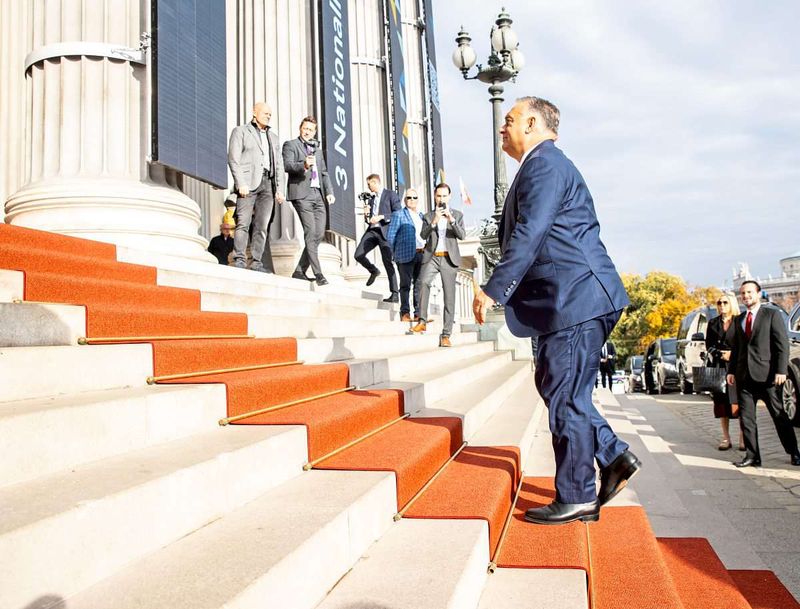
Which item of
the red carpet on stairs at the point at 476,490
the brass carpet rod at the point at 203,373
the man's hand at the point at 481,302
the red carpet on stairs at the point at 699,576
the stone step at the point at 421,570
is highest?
the man's hand at the point at 481,302

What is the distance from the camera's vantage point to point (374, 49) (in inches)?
603

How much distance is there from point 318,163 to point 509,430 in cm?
487

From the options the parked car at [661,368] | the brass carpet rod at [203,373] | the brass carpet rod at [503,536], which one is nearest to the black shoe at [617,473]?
the brass carpet rod at [503,536]

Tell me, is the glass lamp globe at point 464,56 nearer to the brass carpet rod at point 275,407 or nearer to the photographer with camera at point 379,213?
the photographer with camera at point 379,213

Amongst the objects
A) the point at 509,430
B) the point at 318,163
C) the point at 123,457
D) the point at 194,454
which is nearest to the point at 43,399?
the point at 123,457

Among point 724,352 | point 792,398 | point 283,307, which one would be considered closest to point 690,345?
point 792,398

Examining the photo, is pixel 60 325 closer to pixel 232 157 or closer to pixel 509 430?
pixel 509 430

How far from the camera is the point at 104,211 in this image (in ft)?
18.9

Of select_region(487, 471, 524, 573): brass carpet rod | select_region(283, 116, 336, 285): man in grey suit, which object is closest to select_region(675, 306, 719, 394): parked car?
select_region(283, 116, 336, 285): man in grey suit

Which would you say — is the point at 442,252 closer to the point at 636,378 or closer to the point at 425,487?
the point at 425,487

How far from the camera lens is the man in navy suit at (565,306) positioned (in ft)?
10.4

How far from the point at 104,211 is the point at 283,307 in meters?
1.73

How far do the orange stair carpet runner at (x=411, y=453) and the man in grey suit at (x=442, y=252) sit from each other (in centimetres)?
410

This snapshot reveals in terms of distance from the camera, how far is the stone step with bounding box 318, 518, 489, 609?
207cm
